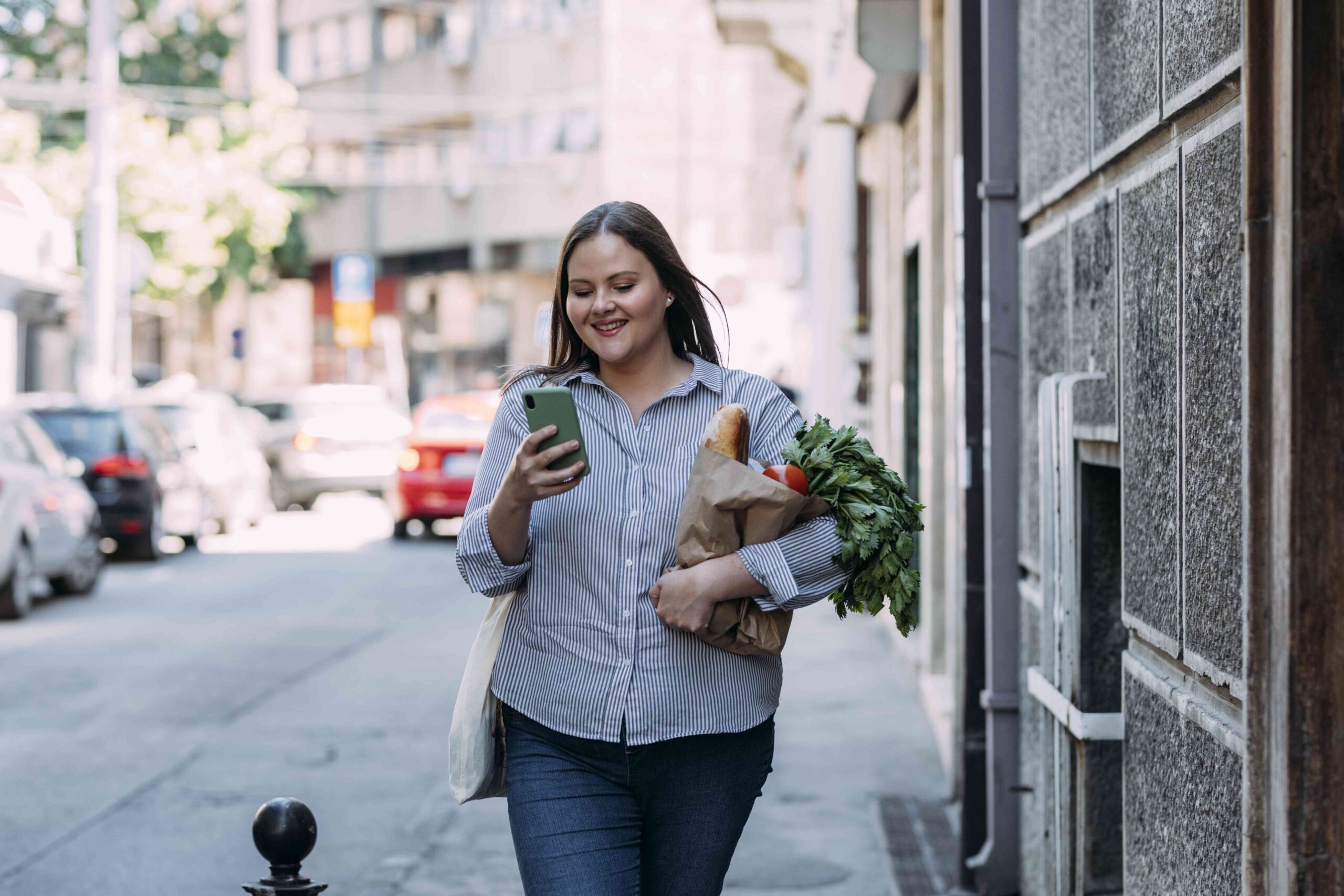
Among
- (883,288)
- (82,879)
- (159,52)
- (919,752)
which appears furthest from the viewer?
(159,52)

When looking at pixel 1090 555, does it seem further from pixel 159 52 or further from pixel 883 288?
pixel 159 52

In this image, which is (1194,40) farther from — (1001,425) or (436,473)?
(436,473)

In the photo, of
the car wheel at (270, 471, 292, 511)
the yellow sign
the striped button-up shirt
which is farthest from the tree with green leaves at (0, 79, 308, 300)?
the striped button-up shirt

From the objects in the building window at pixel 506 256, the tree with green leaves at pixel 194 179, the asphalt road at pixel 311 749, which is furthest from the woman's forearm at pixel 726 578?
the building window at pixel 506 256

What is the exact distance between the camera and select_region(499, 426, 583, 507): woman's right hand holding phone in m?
2.63

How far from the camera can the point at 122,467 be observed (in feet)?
51.9

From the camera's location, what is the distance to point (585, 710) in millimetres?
2773

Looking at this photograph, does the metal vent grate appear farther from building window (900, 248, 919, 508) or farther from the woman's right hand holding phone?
building window (900, 248, 919, 508)

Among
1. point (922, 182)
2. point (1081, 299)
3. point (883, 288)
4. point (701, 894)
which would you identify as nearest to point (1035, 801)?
point (1081, 299)

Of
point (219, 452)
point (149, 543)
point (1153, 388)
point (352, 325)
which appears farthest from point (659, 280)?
point (352, 325)

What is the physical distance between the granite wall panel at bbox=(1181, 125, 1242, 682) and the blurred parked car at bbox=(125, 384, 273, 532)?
16.0 meters

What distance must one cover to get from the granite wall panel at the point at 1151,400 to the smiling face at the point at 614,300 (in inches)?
36.2

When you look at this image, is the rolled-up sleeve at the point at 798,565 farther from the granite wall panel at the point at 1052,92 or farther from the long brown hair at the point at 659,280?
the granite wall panel at the point at 1052,92

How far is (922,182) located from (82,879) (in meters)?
4.84
